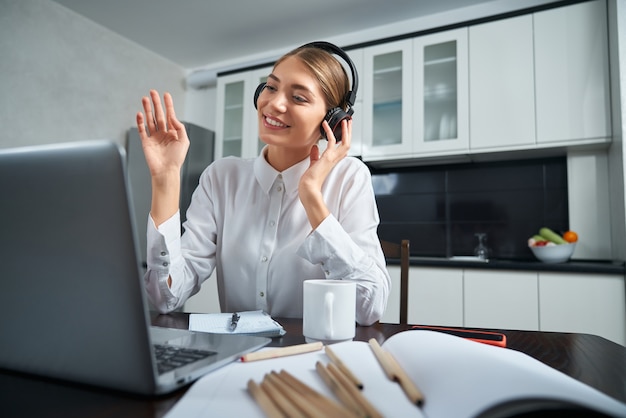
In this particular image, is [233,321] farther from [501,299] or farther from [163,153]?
[501,299]

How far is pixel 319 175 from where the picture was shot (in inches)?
41.7

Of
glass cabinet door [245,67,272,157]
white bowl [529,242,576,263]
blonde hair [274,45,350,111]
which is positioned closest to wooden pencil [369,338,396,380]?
blonde hair [274,45,350,111]

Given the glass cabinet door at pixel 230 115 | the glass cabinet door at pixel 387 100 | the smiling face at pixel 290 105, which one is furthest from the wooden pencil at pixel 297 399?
the glass cabinet door at pixel 230 115

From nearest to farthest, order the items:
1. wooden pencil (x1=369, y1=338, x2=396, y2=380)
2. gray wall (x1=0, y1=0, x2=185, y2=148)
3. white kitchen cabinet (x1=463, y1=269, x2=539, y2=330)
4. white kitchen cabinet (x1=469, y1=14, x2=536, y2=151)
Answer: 1. wooden pencil (x1=369, y1=338, x2=396, y2=380)
2. white kitchen cabinet (x1=463, y1=269, x2=539, y2=330)
3. white kitchen cabinet (x1=469, y1=14, x2=536, y2=151)
4. gray wall (x1=0, y1=0, x2=185, y2=148)

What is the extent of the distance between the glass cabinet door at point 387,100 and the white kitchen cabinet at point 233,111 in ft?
3.16

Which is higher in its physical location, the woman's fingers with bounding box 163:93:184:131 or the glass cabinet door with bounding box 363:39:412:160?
the glass cabinet door with bounding box 363:39:412:160

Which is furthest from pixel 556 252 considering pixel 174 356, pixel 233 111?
pixel 233 111

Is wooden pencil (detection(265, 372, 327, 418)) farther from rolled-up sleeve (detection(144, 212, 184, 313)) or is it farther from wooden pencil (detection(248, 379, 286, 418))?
rolled-up sleeve (detection(144, 212, 184, 313))

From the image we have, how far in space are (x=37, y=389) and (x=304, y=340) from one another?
37 centimetres

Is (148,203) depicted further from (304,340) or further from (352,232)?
(304,340)

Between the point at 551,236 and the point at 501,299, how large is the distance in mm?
465

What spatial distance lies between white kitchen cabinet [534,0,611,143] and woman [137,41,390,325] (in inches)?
63.4

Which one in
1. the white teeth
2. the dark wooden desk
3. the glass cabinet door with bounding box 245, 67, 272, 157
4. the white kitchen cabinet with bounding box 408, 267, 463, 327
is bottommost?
the white kitchen cabinet with bounding box 408, 267, 463, 327

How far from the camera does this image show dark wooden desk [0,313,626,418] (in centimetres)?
38
